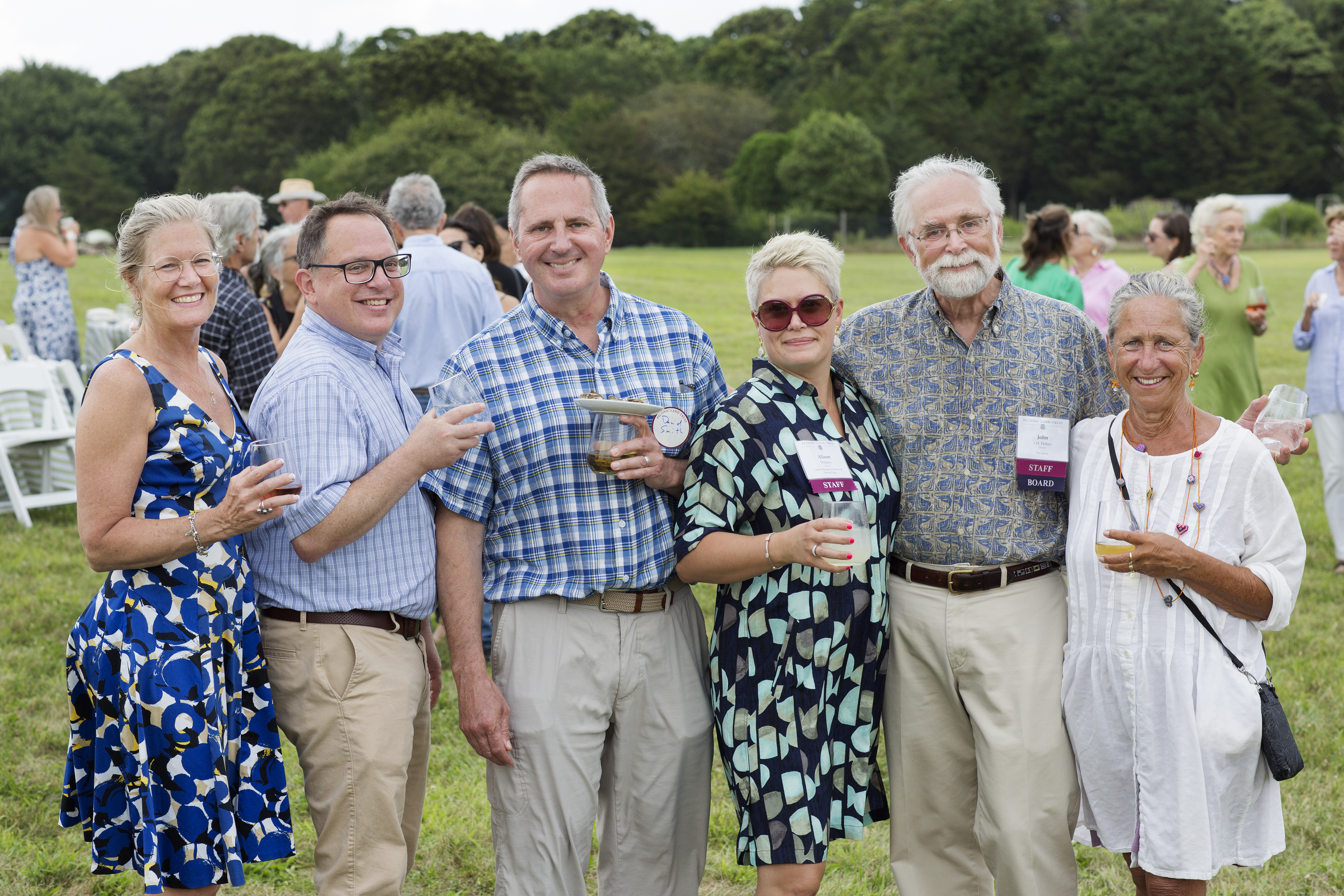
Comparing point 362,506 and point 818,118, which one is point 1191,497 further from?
point 818,118

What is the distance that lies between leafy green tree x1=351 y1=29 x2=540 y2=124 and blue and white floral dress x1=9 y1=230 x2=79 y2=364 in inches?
2212

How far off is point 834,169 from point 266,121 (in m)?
34.5

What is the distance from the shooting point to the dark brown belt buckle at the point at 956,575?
2984 mm

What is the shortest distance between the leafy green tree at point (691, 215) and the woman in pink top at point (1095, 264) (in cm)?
4102

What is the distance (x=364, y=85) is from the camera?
69688 millimetres

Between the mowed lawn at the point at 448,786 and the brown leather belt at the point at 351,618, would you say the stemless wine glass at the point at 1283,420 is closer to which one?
the mowed lawn at the point at 448,786

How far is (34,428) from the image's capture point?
8617 millimetres

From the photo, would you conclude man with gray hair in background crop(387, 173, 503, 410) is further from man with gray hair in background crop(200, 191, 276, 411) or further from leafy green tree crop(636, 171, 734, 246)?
leafy green tree crop(636, 171, 734, 246)

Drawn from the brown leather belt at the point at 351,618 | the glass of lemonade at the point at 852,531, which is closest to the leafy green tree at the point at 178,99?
the brown leather belt at the point at 351,618

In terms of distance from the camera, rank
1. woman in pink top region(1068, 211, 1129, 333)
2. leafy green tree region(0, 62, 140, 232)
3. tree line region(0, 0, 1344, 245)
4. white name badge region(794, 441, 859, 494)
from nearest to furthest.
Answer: white name badge region(794, 441, 859, 494) < woman in pink top region(1068, 211, 1129, 333) < tree line region(0, 0, 1344, 245) < leafy green tree region(0, 62, 140, 232)

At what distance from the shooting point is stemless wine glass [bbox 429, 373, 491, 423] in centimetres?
270

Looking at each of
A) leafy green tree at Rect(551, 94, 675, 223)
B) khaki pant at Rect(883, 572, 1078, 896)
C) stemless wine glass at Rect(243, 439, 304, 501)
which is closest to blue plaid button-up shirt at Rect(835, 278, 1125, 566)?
khaki pant at Rect(883, 572, 1078, 896)

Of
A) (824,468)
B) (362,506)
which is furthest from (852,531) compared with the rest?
(362,506)

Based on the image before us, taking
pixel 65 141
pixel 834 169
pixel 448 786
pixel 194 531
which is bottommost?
pixel 448 786
